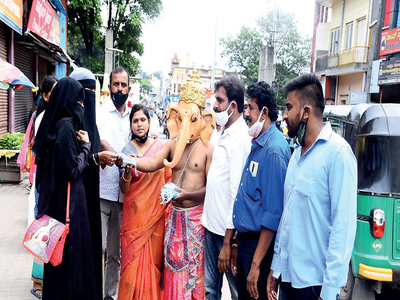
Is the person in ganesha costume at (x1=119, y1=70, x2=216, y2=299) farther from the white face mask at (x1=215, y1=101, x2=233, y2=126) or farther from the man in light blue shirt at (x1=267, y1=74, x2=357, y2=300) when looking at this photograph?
the man in light blue shirt at (x1=267, y1=74, x2=357, y2=300)

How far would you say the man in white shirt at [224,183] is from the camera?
9.32ft

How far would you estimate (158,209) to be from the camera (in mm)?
3494

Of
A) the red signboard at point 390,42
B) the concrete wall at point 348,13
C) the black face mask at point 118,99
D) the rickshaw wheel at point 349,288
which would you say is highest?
the concrete wall at point 348,13

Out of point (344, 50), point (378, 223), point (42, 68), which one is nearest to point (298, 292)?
point (378, 223)

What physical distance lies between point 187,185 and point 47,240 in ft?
3.74

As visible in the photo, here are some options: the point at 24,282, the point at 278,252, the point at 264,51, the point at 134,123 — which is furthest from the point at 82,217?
the point at 264,51

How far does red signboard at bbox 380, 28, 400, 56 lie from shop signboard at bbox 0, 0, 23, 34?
13664 mm

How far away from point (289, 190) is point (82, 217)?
5.33ft

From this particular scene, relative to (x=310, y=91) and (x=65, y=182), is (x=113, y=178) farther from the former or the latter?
(x=310, y=91)

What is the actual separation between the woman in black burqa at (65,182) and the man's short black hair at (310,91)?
5.43ft

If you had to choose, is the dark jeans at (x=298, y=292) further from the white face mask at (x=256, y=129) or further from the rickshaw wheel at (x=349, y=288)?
the rickshaw wheel at (x=349, y=288)

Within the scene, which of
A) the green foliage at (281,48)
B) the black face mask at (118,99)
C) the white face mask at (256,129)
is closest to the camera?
the white face mask at (256,129)

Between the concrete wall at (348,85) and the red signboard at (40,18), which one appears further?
the concrete wall at (348,85)

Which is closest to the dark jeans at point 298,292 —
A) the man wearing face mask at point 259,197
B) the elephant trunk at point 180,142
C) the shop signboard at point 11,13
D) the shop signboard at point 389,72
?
the man wearing face mask at point 259,197
